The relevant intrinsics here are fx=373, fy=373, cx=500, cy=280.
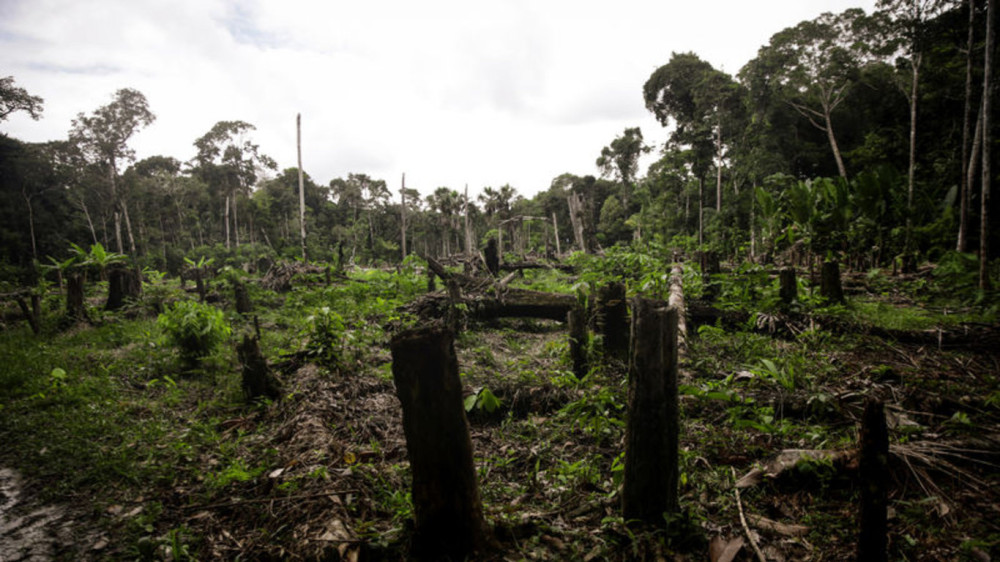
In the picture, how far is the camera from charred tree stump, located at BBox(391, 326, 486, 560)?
66.4 inches

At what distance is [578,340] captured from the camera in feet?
13.5

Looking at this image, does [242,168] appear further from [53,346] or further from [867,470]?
[867,470]

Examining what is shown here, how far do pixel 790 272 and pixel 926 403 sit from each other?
255 centimetres

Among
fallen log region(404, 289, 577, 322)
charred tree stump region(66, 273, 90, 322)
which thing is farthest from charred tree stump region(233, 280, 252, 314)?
fallen log region(404, 289, 577, 322)

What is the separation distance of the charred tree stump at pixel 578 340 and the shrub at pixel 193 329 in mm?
4855

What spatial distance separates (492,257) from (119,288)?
8567mm

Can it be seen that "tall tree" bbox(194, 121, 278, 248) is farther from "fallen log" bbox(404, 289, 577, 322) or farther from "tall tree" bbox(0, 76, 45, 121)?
"fallen log" bbox(404, 289, 577, 322)

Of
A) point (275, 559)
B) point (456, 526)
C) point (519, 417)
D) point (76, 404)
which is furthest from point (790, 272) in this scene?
point (76, 404)

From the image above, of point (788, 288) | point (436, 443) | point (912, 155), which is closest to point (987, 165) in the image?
point (788, 288)

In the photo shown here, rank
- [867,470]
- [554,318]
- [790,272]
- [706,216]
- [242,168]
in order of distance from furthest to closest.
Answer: [242,168], [706,216], [554,318], [790,272], [867,470]

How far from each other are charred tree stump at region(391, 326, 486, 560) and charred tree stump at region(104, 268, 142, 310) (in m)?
10.5

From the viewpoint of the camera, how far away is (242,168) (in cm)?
3438

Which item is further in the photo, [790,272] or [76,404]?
[790,272]

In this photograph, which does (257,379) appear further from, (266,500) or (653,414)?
(653,414)
